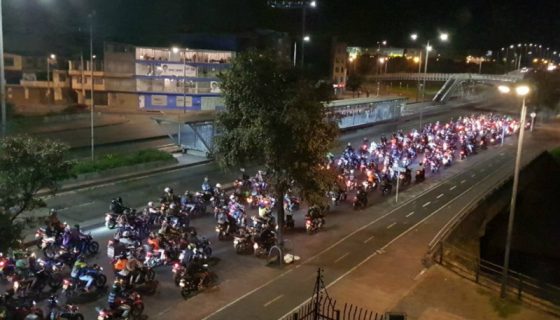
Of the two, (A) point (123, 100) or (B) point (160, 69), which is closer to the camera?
(B) point (160, 69)

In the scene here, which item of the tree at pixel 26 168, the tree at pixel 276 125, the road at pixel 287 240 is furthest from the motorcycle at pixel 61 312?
the tree at pixel 276 125

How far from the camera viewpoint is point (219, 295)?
17.4 metres

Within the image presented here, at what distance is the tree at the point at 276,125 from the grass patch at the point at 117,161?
45.8 ft

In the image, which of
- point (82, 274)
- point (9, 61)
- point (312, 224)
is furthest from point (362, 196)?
point (9, 61)

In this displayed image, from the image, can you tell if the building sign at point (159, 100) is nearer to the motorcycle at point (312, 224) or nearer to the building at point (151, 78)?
the building at point (151, 78)

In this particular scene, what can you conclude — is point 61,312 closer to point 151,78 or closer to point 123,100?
point 151,78

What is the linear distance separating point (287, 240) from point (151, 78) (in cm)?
4752

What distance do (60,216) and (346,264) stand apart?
13288 mm

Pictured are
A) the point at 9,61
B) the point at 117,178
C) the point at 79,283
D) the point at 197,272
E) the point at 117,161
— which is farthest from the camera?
the point at 9,61

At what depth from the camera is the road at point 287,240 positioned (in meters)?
16.7

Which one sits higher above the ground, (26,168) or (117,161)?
(26,168)

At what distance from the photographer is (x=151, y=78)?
6594 cm

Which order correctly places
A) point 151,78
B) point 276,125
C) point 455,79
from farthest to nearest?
1. point 455,79
2. point 151,78
3. point 276,125

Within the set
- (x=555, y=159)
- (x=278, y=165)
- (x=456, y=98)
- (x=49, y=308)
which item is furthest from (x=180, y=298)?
(x=456, y=98)
